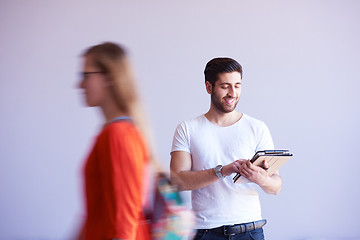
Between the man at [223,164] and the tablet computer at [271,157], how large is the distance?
0.04 metres

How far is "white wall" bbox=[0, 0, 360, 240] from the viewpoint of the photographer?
3688 mm

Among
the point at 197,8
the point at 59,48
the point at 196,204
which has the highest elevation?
the point at 197,8

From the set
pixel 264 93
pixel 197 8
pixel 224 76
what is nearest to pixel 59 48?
pixel 197 8

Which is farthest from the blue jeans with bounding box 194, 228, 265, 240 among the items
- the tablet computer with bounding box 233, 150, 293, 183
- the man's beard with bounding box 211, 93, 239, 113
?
the man's beard with bounding box 211, 93, 239, 113

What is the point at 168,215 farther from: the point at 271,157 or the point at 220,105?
the point at 220,105

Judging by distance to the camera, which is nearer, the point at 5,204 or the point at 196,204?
the point at 196,204

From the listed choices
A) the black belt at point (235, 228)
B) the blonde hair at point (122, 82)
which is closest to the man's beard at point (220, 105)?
the black belt at point (235, 228)

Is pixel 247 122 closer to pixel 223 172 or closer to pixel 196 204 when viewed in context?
Answer: pixel 223 172

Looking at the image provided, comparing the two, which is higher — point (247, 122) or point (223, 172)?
point (247, 122)

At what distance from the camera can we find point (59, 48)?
3.87 meters

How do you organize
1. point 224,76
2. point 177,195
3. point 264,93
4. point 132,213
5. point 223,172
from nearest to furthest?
point 132,213
point 177,195
point 223,172
point 224,76
point 264,93

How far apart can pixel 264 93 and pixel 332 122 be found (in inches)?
24.8

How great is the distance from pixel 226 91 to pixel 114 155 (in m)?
1.23

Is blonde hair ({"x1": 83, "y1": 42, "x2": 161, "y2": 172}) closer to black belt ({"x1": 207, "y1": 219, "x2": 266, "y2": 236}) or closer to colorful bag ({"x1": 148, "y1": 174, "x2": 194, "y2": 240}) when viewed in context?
colorful bag ({"x1": 148, "y1": 174, "x2": 194, "y2": 240})
